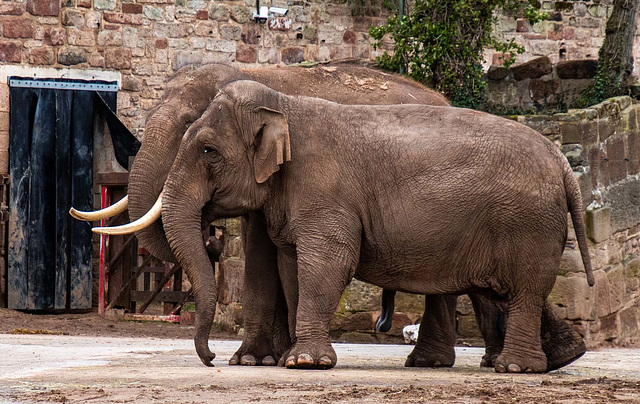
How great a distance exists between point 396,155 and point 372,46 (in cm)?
1012

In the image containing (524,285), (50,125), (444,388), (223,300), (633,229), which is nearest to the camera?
(444,388)

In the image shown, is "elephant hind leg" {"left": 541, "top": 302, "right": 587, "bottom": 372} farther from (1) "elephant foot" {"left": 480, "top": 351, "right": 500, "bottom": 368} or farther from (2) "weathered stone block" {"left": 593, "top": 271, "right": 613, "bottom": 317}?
(2) "weathered stone block" {"left": 593, "top": 271, "right": 613, "bottom": 317}

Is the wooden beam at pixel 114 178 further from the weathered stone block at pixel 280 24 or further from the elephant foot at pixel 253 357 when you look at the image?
the elephant foot at pixel 253 357

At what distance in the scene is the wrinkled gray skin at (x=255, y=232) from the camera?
9633mm

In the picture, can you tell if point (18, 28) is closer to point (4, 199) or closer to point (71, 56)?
point (71, 56)

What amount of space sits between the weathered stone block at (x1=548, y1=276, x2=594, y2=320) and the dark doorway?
25.3 feet

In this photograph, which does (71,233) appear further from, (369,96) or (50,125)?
(369,96)

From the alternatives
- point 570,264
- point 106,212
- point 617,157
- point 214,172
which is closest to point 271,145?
point 214,172

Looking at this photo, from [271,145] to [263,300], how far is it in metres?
1.41

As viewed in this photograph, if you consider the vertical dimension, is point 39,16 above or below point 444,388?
above

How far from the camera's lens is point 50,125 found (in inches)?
698

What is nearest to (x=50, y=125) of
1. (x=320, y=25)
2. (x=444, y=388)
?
(x=320, y=25)

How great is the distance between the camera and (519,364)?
883 centimetres

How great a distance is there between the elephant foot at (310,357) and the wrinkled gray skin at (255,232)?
82cm
